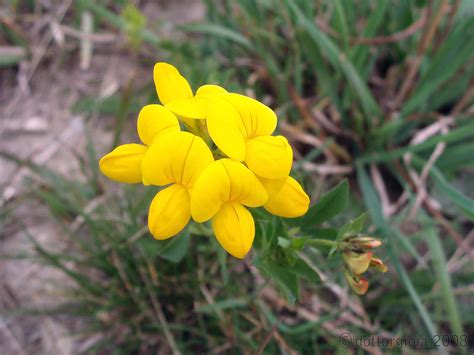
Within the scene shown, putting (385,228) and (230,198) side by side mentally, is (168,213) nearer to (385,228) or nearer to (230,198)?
(230,198)

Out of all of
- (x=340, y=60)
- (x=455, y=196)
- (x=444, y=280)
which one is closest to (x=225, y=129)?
(x=455, y=196)

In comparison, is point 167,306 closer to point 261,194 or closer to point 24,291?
point 24,291

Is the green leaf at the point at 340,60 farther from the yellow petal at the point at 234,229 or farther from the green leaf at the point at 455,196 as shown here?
the yellow petal at the point at 234,229

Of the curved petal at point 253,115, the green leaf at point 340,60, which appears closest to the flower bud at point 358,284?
the curved petal at point 253,115

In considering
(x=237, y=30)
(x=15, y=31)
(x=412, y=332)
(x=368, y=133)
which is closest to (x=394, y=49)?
(x=368, y=133)

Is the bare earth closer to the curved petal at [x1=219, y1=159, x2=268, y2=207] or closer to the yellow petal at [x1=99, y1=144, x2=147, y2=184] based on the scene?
the yellow petal at [x1=99, y1=144, x2=147, y2=184]

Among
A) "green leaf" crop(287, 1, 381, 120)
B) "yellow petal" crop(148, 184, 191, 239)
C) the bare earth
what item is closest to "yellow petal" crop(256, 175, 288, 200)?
"yellow petal" crop(148, 184, 191, 239)

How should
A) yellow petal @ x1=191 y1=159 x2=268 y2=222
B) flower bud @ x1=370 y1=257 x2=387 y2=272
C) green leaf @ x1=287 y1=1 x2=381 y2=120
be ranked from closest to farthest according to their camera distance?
yellow petal @ x1=191 y1=159 x2=268 y2=222 < flower bud @ x1=370 y1=257 x2=387 y2=272 < green leaf @ x1=287 y1=1 x2=381 y2=120
